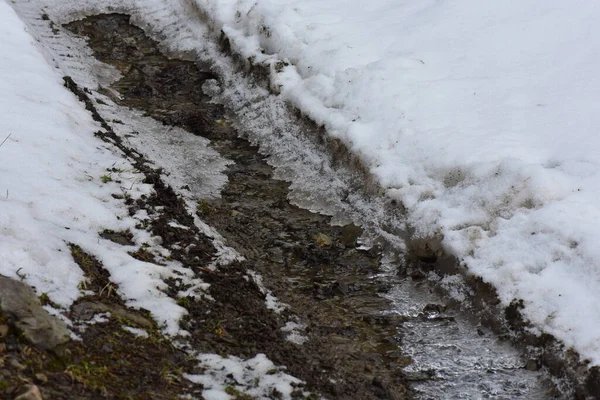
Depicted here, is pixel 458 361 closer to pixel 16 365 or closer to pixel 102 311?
pixel 102 311

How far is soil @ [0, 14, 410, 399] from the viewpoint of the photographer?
387 centimetres

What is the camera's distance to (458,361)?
5.05 meters

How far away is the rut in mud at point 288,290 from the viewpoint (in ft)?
15.5

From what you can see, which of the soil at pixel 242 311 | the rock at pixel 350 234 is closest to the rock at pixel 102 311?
the soil at pixel 242 311

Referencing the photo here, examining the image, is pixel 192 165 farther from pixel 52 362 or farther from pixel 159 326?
pixel 52 362

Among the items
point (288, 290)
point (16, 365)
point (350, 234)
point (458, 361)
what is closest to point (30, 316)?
point (16, 365)

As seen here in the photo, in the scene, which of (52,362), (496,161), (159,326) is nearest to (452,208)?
(496,161)

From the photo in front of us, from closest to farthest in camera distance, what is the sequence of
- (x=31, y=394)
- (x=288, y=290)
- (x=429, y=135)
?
1. (x=31, y=394)
2. (x=288, y=290)
3. (x=429, y=135)

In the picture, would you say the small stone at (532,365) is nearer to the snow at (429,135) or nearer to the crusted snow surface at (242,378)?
the snow at (429,135)

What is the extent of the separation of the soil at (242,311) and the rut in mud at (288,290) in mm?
11

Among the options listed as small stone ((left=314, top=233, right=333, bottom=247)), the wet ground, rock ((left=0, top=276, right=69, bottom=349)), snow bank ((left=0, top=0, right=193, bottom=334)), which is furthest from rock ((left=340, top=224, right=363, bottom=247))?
rock ((left=0, top=276, right=69, bottom=349))

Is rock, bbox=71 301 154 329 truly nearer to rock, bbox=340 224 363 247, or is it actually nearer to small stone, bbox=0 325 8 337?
small stone, bbox=0 325 8 337

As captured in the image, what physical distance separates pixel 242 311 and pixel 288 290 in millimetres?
750

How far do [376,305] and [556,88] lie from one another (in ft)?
11.2
